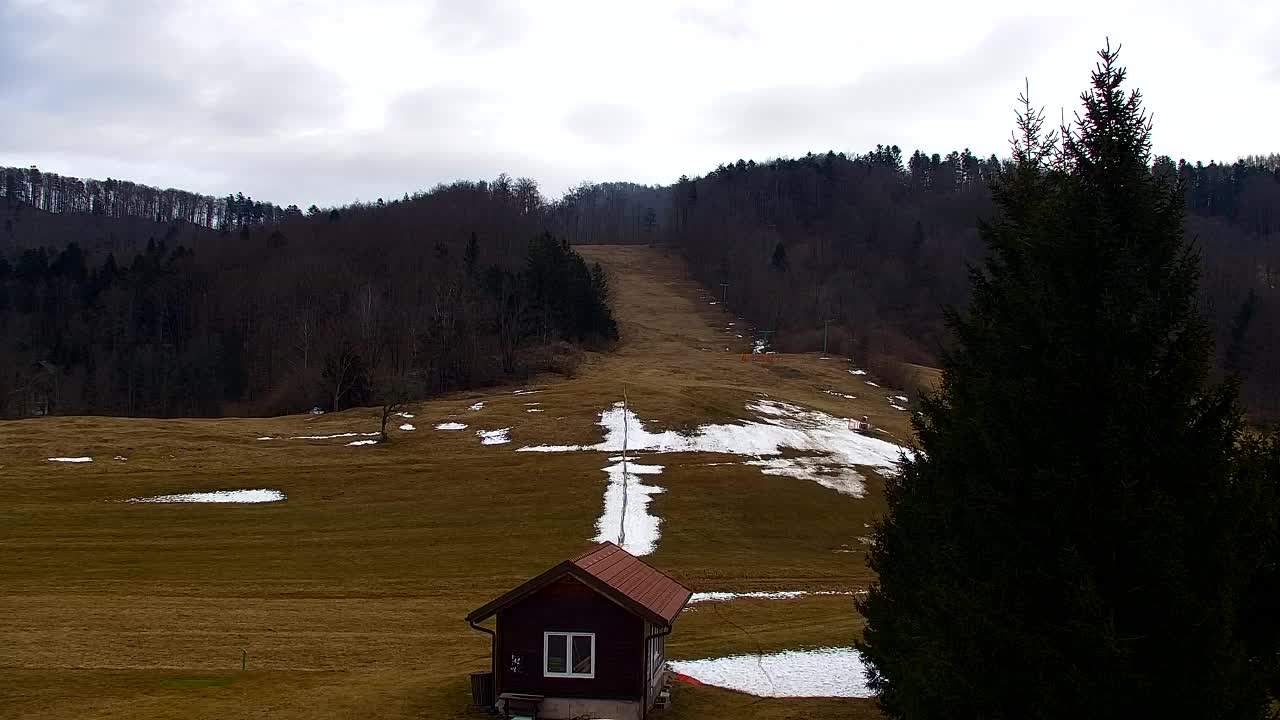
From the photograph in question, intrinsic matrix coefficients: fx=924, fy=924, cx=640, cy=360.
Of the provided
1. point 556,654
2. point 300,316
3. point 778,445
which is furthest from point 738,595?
point 300,316

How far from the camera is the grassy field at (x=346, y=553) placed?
23641 mm

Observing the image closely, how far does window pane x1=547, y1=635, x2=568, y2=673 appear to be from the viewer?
2233cm

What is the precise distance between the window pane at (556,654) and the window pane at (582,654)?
0.79 feet

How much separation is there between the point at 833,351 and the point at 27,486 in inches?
3433

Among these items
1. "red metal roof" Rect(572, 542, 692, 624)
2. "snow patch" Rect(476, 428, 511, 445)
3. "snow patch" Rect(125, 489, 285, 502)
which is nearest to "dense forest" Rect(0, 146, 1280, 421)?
"snow patch" Rect(476, 428, 511, 445)

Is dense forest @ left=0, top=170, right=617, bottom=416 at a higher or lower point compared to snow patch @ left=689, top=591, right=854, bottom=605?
higher

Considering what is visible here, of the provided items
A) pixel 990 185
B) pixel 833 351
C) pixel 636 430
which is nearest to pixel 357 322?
pixel 636 430

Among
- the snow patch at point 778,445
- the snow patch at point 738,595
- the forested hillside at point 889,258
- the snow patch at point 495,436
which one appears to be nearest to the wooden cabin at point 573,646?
the snow patch at point 738,595

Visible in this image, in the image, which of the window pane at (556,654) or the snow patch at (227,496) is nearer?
the window pane at (556,654)

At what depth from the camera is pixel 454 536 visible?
45.3 m

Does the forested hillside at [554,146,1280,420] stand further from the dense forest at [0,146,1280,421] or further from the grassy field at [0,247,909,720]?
the grassy field at [0,247,909,720]

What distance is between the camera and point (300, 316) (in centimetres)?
11675

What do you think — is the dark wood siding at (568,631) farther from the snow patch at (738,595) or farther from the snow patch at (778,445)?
the snow patch at (778,445)

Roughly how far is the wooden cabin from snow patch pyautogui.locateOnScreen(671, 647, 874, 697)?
410 centimetres
